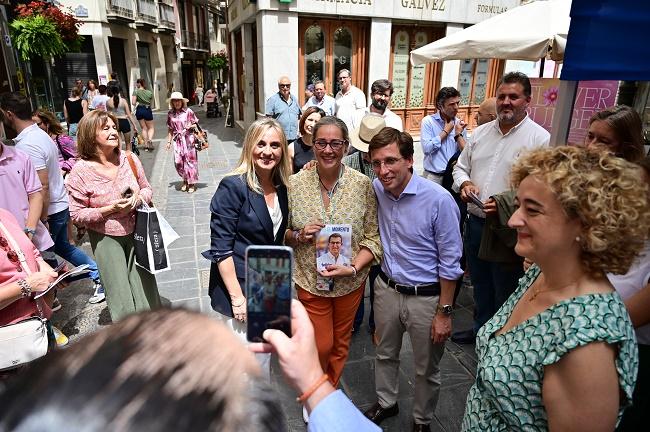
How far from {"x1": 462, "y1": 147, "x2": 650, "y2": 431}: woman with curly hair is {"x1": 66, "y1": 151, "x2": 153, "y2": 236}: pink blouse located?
2.85 metres

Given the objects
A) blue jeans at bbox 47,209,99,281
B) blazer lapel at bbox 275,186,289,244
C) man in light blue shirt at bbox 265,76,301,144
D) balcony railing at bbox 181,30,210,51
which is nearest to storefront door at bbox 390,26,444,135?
man in light blue shirt at bbox 265,76,301,144

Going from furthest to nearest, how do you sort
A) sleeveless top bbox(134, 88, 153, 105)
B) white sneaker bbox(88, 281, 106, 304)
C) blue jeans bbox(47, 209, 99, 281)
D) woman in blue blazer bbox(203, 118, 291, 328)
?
sleeveless top bbox(134, 88, 153, 105), white sneaker bbox(88, 281, 106, 304), blue jeans bbox(47, 209, 99, 281), woman in blue blazer bbox(203, 118, 291, 328)

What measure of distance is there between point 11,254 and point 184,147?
6.05m

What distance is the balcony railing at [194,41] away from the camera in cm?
3548

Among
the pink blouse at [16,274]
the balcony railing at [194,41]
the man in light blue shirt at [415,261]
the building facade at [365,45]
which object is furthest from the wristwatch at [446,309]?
the balcony railing at [194,41]

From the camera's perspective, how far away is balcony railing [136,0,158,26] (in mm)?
24578

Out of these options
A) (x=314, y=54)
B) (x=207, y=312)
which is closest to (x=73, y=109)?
(x=314, y=54)

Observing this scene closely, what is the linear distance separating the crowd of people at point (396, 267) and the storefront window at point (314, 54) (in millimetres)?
6641

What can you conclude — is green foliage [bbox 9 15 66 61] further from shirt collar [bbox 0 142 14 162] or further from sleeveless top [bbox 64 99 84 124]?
shirt collar [bbox 0 142 14 162]

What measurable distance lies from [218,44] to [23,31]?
135ft

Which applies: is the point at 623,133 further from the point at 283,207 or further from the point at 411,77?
the point at 411,77

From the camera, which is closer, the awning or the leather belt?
the leather belt

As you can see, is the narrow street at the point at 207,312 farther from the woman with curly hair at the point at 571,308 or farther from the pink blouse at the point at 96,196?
the woman with curly hair at the point at 571,308

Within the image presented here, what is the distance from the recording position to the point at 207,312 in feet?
2.60
